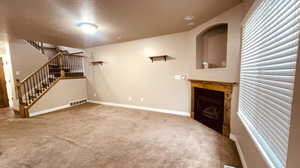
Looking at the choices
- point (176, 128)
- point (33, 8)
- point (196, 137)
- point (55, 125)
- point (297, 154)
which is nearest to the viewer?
point (297, 154)

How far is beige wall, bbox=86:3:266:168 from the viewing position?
8.00 ft

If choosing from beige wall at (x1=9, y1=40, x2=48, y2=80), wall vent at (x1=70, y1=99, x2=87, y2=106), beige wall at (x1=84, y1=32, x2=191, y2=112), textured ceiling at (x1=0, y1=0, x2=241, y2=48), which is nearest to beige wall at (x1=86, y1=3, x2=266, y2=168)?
beige wall at (x1=84, y1=32, x2=191, y2=112)

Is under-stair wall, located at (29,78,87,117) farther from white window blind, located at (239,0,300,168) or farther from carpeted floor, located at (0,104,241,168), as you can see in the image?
white window blind, located at (239,0,300,168)

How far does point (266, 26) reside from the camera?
1310 mm

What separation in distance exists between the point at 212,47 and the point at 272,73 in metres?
2.36

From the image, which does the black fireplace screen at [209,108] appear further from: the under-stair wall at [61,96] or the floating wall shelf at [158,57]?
the under-stair wall at [61,96]

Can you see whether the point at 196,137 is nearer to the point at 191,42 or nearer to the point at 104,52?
the point at 191,42

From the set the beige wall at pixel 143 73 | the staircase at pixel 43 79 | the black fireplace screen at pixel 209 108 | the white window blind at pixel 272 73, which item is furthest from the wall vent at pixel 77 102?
the white window blind at pixel 272 73

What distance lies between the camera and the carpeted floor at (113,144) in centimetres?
195

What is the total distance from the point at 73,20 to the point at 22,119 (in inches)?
137

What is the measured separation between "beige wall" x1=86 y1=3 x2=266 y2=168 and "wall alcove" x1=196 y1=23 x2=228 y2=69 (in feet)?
0.53

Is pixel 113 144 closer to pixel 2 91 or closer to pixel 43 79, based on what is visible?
pixel 43 79

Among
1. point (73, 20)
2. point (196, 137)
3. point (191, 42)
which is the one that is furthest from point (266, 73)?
point (73, 20)

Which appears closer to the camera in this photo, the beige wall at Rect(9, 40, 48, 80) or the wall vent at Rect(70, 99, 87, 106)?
the beige wall at Rect(9, 40, 48, 80)
